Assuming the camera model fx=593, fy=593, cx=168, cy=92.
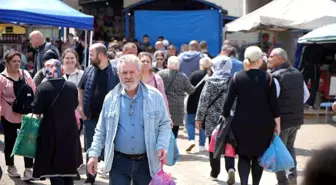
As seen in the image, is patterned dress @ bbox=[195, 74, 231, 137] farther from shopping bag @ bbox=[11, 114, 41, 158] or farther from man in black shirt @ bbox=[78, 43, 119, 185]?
shopping bag @ bbox=[11, 114, 41, 158]

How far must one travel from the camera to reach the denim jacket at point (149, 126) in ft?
15.6

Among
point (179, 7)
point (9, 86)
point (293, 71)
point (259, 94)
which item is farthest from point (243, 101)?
point (179, 7)

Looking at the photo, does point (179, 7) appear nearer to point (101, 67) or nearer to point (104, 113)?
point (101, 67)

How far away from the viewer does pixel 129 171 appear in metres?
4.85

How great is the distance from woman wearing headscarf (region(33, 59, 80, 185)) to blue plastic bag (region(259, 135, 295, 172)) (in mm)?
2042

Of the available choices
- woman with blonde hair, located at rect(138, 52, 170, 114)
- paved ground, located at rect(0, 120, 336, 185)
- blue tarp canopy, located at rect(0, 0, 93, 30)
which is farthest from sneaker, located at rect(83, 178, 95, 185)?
blue tarp canopy, located at rect(0, 0, 93, 30)

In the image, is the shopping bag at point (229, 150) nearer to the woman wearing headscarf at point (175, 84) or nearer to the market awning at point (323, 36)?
the woman wearing headscarf at point (175, 84)

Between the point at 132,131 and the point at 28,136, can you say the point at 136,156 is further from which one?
the point at 28,136

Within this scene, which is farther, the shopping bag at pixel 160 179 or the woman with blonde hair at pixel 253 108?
the woman with blonde hair at pixel 253 108

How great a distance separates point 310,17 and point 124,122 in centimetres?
1034

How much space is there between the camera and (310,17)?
46.6 feet

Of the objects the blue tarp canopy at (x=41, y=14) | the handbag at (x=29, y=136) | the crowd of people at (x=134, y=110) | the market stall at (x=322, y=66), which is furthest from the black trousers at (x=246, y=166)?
the market stall at (x=322, y=66)

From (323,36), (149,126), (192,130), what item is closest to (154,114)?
(149,126)

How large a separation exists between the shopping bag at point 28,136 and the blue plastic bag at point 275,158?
247 centimetres
